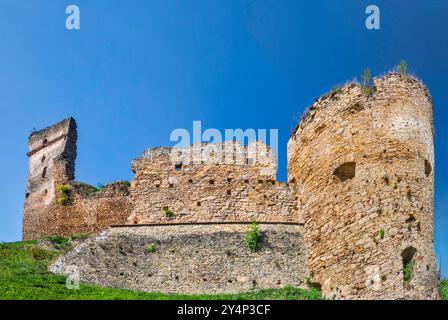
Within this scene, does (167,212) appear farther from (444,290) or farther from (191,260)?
(444,290)

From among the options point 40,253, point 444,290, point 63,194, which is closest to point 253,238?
point 444,290

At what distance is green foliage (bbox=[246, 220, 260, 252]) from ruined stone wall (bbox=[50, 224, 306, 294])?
0.14 metres

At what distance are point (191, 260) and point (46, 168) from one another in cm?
1394

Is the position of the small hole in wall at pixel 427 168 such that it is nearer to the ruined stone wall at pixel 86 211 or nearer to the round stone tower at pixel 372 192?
the round stone tower at pixel 372 192

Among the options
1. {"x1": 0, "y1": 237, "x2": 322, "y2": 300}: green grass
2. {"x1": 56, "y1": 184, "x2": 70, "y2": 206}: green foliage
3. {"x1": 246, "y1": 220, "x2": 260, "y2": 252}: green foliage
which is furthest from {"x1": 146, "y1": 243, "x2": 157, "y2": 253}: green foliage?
{"x1": 56, "y1": 184, "x2": 70, "y2": 206}: green foliage

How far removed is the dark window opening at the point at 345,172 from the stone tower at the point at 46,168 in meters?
14.5

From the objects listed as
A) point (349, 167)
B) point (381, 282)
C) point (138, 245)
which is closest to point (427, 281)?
point (381, 282)

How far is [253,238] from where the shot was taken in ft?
62.4

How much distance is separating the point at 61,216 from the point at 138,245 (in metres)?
8.81

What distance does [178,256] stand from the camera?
731 inches

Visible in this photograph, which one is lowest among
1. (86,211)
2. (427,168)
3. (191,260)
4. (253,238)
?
(191,260)

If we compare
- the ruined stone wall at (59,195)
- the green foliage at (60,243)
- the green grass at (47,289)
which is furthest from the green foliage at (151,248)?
the ruined stone wall at (59,195)

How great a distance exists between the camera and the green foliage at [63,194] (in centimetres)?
2678
